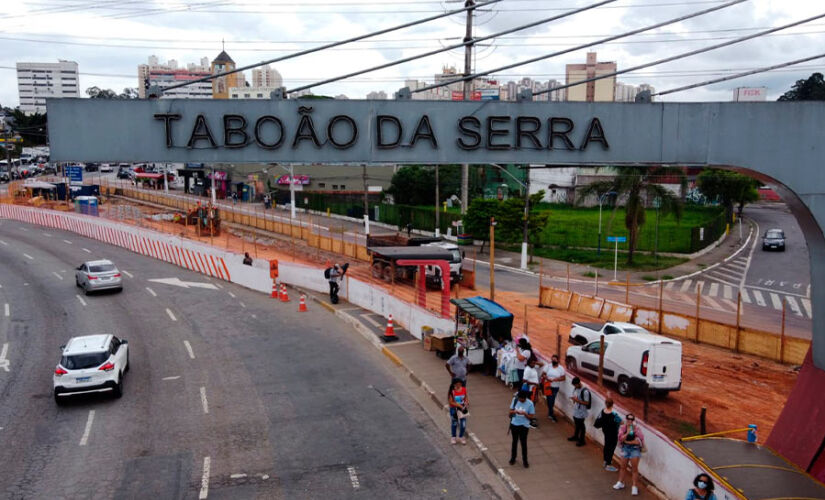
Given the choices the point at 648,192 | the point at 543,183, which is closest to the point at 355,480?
the point at 648,192

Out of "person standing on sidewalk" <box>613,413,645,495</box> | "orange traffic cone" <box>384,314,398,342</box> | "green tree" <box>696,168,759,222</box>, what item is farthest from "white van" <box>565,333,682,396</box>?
"green tree" <box>696,168,759,222</box>

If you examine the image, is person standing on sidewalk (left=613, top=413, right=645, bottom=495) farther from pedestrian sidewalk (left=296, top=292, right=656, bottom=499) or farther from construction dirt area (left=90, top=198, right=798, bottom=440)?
construction dirt area (left=90, top=198, right=798, bottom=440)

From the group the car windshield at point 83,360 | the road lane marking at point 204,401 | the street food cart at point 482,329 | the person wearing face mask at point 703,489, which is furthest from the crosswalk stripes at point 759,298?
the car windshield at point 83,360

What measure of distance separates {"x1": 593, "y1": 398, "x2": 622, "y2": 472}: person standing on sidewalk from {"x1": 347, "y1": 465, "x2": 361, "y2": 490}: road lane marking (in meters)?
4.72

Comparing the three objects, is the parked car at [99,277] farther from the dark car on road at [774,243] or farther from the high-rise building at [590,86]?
the high-rise building at [590,86]

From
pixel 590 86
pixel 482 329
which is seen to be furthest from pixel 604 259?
pixel 590 86

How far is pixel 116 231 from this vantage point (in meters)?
47.2

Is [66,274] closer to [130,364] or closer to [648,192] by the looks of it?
[130,364]

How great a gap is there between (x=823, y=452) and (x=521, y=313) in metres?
18.3

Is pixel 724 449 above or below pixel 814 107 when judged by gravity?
below

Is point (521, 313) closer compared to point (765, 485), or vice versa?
point (765, 485)

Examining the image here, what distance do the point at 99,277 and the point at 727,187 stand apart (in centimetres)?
5851

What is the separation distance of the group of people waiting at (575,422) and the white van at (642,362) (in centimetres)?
267

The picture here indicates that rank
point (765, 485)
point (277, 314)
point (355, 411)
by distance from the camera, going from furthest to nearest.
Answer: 1. point (277, 314)
2. point (355, 411)
3. point (765, 485)
